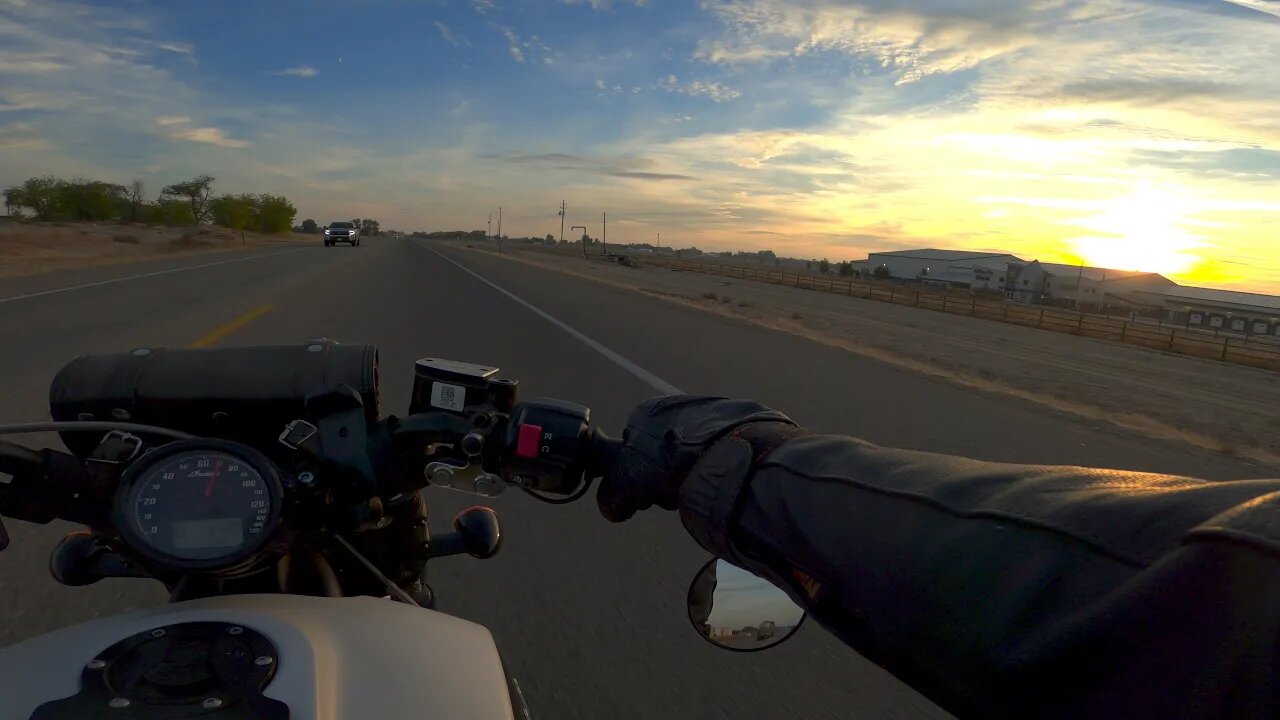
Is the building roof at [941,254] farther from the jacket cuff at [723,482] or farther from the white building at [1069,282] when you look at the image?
the jacket cuff at [723,482]

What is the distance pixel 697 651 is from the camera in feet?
10.5

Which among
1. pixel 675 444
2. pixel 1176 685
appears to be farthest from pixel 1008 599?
pixel 675 444

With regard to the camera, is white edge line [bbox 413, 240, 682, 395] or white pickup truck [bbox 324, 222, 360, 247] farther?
white pickup truck [bbox 324, 222, 360, 247]

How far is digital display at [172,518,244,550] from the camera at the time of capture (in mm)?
1436

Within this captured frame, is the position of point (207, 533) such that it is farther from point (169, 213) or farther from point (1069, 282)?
point (169, 213)

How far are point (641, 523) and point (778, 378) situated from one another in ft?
17.9

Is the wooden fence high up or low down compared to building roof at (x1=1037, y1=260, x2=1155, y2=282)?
down

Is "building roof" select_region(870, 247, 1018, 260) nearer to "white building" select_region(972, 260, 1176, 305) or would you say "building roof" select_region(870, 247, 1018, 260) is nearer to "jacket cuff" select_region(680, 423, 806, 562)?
"white building" select_region(972, 260, 1176, 305)

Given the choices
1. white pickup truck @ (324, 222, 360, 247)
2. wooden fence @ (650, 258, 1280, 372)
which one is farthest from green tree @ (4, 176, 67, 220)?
wooden fence @ (650, 258, 1280, 372)

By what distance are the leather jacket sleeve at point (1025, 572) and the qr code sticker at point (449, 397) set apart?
2.04 feet

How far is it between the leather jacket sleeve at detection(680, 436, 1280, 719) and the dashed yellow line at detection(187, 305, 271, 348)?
10090 millimetres

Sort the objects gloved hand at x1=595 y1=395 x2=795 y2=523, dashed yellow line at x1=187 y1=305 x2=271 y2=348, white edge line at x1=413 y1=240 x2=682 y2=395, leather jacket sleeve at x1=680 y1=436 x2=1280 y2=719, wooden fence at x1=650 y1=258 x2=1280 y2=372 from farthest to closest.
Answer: wooden fence at x1=650 y1=258 x2=1280 y2=372 → dashed yellow line at x1=187 y1=305 x2=271 y2=348 → white edge line at x1=413 y1=240 x2=682 y2=395 → gloved hand at x1=595 y1=395 x2=795 y2=523 → leather jacket sleeve at x1=680 y1=436 x2=1280 y2=719

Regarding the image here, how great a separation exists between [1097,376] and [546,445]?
22.9 m

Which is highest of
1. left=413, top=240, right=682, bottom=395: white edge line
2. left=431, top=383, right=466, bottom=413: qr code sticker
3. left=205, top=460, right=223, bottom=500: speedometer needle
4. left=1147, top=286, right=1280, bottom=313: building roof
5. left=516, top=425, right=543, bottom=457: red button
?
left=1147, top=286, right=1280, bottom=313: building roof
